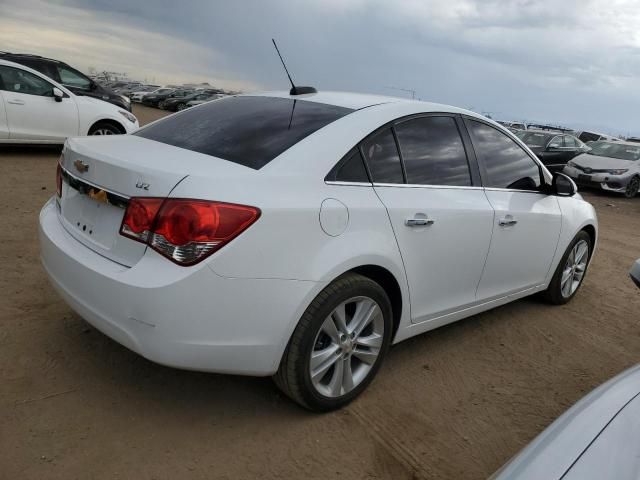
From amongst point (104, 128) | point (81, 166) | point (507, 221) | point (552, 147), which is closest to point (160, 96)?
point (552, 147)

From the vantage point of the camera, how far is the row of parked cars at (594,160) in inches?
558

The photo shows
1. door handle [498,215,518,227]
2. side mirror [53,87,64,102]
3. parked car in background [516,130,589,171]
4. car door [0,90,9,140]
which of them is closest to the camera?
door handle [498,215,518,227]

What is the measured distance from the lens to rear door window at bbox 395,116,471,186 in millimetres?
3180

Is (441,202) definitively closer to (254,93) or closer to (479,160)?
(479,160)

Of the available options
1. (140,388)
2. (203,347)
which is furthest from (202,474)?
(140,388)

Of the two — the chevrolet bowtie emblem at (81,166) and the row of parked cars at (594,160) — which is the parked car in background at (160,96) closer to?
the row of parked cars at (594,160)

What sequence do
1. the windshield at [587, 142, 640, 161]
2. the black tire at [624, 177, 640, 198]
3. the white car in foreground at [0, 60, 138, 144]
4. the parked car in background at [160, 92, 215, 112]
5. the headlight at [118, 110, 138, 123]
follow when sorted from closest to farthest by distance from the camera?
the white car in foreground at [0, 60, 138, 144] < the headlight at [118, 110, 138, 123] < the black tire at [624, 177, 640, 198] < the windshield at [587, 142, 640, 161] < the parked car in background at [160, 92, 215, 112]

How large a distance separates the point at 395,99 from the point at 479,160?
70 centimetres

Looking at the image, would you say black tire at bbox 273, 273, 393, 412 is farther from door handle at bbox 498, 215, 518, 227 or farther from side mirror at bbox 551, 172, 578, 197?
side mirror at bbox 551, 172, 578, 197

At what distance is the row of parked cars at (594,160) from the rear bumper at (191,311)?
44.9 ft

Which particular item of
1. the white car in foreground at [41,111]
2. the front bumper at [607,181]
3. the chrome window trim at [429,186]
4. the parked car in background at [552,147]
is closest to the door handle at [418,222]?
the chrome window trim at [429,186]

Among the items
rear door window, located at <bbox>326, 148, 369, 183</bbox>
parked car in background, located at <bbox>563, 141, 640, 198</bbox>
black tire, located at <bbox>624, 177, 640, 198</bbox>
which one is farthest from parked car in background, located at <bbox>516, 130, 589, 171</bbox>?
rear door window, located at <bbox>326, 148, 369, 183</bbox>

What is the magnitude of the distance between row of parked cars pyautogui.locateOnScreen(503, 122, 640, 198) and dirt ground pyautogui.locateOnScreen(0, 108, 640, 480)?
36.5 ft

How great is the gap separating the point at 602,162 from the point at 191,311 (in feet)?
48.2
